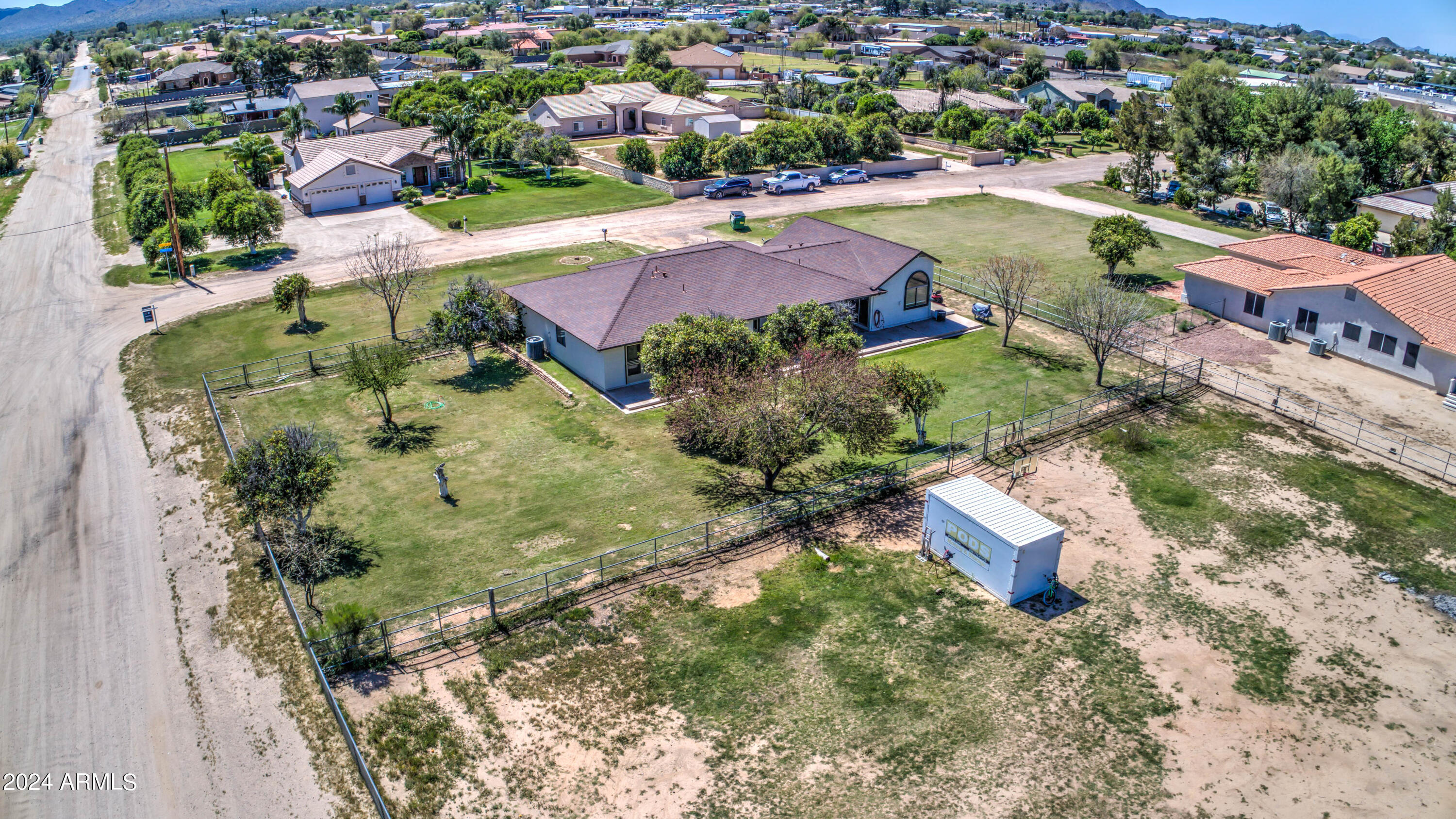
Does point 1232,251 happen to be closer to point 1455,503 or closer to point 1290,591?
point 1455,503

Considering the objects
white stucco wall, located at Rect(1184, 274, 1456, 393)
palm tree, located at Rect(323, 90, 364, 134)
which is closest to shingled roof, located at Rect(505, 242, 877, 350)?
white stucco wall, located at Rect(1184, 274, 1456, 393)

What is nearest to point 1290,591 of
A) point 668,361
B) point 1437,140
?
point 668,361

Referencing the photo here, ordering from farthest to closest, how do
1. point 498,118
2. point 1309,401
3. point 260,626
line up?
point 498,118 → point 1309,401 → point 260,626

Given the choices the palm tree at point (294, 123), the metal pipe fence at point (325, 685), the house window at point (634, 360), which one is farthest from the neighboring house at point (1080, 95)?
the metal pipe fence at point (325, 685)

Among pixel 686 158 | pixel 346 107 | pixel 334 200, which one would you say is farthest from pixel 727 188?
pixel 346 107

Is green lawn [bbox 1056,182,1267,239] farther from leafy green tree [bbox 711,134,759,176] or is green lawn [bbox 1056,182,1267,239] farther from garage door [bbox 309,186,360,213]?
garage door [bbox 309,186,360,213]

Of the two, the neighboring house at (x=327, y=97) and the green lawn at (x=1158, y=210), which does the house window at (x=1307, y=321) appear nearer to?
the green lawn at (x=1158, y=210)
